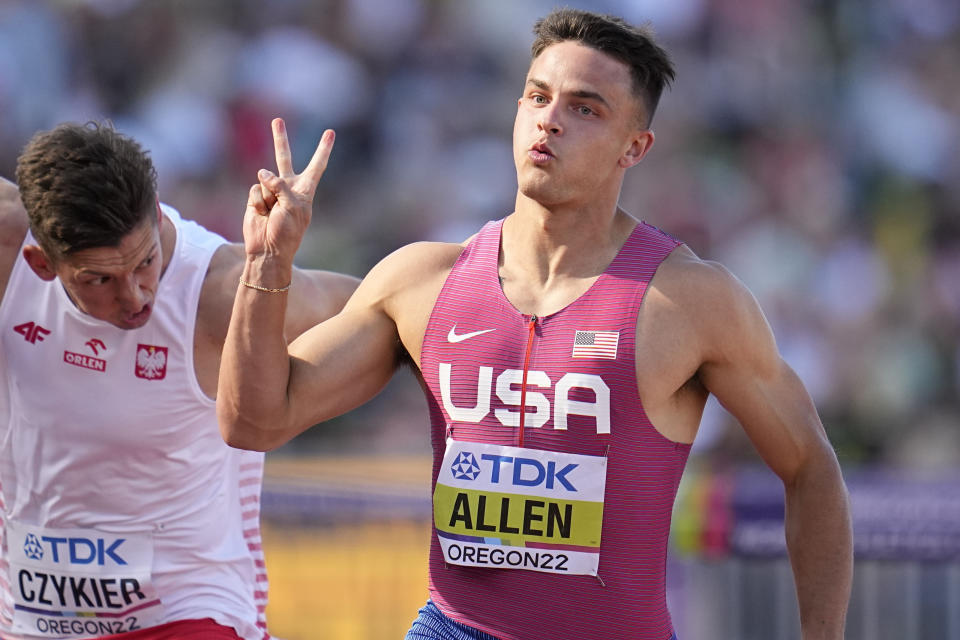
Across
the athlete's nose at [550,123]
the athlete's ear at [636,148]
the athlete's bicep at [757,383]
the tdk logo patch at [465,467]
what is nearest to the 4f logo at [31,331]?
the tdk logo patch at [465,467]

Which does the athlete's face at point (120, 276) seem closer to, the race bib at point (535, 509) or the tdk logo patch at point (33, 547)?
the tdk logo patch at point (33, 547)

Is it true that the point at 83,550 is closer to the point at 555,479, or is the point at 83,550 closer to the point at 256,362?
the point at 256,362

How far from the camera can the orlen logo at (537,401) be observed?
3.93m

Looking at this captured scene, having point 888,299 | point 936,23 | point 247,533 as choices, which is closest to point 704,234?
point 888,299

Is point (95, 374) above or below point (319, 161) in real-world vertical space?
below

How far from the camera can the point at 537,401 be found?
396 centimetres

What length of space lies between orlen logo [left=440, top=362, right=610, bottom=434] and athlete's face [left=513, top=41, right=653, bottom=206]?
538 mm

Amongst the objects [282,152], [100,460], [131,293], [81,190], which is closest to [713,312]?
[282,152]

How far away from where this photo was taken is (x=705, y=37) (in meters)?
12.1

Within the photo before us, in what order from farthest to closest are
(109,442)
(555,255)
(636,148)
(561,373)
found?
1. (109,442)
2. (636,148)
3. (555,255)
4. (561,373)

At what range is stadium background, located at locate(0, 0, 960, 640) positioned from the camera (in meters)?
10.7

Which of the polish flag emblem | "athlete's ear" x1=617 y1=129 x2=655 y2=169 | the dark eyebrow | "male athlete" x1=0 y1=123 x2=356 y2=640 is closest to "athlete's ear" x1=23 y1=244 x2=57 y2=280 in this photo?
"male athlete" x1=0 y1=123 x2=356 y2=640

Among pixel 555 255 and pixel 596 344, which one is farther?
pixel 555 255

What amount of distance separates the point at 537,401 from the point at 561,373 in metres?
0.10
